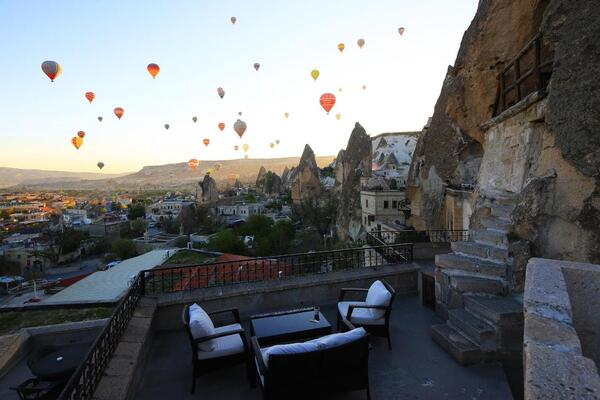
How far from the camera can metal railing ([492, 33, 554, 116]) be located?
21.9 ft

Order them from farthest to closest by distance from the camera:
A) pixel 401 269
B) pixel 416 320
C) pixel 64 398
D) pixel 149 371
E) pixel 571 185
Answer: pixel 401 269 < pixel 416 320 < pixel 571 185 < pixel 149 371 < pixel 64 398

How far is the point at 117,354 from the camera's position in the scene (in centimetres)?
409

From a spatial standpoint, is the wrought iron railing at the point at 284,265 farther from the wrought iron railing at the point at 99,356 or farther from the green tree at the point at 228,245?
the green tree at the point at 228,245

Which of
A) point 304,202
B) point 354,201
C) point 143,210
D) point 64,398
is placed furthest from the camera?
point 143,210

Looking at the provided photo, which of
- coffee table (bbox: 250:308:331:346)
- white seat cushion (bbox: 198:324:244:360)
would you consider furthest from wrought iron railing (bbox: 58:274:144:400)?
coffee table (bbox: 250:308:331:346)

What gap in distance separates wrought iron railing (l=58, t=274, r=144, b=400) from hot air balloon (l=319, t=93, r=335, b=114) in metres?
21.2

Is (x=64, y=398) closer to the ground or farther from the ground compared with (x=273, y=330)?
farther from the ground

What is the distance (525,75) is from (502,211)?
2.84 meters

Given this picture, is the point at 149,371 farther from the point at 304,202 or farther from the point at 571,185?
the point at 304,202

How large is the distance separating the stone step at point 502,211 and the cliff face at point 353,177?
118 ft

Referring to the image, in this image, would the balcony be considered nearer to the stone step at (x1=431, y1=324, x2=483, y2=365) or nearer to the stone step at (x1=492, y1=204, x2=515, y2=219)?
the stone step at (x1=431, y1=324, x2=483, y2=365)

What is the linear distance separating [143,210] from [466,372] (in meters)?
103

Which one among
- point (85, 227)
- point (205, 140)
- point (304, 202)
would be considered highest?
point (205, 140)

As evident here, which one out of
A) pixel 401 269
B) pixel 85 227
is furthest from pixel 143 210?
pixel 401 269
